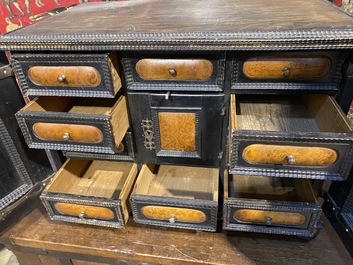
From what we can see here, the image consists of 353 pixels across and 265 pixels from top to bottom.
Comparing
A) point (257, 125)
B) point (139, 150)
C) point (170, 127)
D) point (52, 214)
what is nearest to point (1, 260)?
point (52, 214)

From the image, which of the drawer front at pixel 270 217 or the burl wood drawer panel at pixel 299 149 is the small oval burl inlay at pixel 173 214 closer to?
the drawer front at pixel 270 217

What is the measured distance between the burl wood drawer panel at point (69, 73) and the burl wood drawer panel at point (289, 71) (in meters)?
0.37

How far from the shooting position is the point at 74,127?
0.87m

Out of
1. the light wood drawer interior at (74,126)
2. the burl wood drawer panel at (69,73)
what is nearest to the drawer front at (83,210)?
the light wood drawer interior at (74,126)

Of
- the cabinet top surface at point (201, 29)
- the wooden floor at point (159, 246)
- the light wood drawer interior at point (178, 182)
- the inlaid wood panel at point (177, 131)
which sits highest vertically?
the cabinet top surface at point (201, 29)

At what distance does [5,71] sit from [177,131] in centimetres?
64

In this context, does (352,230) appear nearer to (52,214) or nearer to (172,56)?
(172,56)

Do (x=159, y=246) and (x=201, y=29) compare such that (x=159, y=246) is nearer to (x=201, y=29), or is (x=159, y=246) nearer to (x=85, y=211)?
(x=85, y=211)

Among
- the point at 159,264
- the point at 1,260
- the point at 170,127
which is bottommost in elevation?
the point at 1,260

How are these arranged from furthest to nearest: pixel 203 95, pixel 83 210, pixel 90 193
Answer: pixel 90 193
pixel 83 210
pixel 203 95

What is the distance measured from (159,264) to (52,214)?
17.4 inches

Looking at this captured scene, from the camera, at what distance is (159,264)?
3.26 ft

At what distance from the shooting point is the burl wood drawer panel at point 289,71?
2.47 ft

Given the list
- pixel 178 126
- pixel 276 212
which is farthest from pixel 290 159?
pixel 178 126
